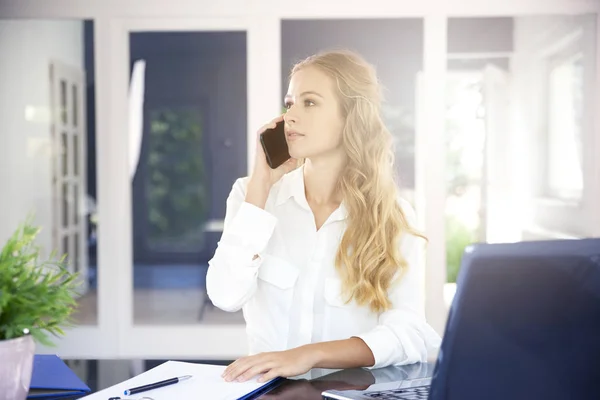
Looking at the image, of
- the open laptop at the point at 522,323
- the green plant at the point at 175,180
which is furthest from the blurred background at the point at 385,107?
the open laptop at the point at 522,323

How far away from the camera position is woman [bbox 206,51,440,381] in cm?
164

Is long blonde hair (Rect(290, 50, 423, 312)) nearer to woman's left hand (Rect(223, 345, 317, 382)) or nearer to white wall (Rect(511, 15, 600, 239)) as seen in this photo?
woman's left hand (Rect(223, 345, 317, 382))

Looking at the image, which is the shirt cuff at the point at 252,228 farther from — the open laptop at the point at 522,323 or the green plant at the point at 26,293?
the open laptop at the point at 522,323

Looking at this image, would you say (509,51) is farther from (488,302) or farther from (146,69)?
(488,302)

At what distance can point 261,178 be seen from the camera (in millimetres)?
1759

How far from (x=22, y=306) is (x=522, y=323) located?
0.66 meters

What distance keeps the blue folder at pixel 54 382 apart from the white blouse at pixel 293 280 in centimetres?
43

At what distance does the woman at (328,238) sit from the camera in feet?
5.40

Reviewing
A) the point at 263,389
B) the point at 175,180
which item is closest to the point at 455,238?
the point at 263,389

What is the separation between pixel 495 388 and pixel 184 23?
4098mm

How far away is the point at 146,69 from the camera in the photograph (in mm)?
5262

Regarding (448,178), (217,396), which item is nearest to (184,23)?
(448,178)

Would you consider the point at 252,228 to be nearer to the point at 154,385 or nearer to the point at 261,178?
the point at 261,178

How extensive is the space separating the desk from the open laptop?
1.51ft
